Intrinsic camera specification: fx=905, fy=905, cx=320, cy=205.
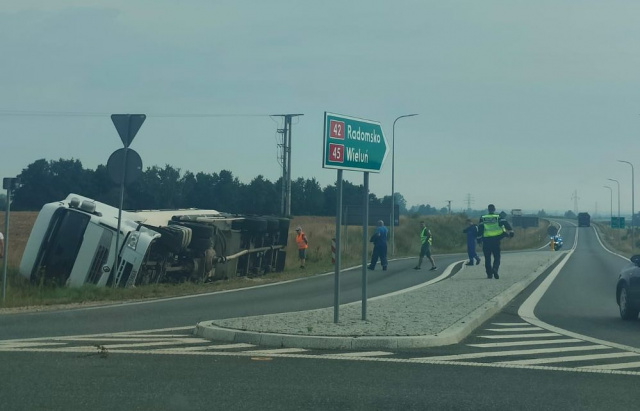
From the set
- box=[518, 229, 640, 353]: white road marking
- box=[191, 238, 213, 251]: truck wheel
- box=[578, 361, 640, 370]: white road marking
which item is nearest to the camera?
box=[578, 361, 640, 370]: white road marking

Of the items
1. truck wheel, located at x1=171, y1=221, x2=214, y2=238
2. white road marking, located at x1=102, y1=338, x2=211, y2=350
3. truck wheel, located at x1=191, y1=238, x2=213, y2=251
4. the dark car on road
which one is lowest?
white road marking, located at x1=102, y1=338, x2=211, y2=350

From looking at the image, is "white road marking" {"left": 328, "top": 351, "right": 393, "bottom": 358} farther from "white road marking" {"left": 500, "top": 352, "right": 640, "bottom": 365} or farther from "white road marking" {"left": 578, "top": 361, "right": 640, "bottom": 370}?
"white road marking" {"left": 578, "top": 361, "right": 640, "bottom": 370}

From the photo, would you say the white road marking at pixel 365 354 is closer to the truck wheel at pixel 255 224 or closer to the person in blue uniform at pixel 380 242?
the truck wheel at pixel 255 224

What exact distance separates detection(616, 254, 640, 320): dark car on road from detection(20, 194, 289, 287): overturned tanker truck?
10011 mm

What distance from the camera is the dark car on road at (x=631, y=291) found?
14.6m

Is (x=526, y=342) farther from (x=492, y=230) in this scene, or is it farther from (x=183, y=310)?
(x=492, y=230)

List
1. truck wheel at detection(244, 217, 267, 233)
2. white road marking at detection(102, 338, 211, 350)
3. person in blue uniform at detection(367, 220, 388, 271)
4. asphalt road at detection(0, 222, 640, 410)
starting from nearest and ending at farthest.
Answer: asphalt road at detection(0, 222, 640, 410)
white road marking at detection(102, 338, 211, 350)
truck wheel at detection(244, 217, 267, 233)
person in blue uniform at detection(367, 220, 388, 271)

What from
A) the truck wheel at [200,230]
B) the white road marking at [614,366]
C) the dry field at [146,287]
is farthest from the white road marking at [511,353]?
the truck wheel at [200,230]

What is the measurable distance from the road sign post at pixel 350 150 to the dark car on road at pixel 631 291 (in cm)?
464

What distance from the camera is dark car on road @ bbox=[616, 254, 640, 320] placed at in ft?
48.0

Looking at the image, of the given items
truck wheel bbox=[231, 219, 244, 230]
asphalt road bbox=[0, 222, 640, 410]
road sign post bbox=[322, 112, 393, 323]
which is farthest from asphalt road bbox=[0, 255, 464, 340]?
road sign post bbox=[322, 112, 393, 323]

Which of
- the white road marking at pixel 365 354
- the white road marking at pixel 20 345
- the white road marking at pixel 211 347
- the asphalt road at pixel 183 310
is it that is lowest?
the asphalt road at pixel 183 310

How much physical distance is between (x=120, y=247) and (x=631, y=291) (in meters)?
10.6

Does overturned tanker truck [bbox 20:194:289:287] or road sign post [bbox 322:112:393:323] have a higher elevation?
road sign post [bbox 322:112:393:323]
